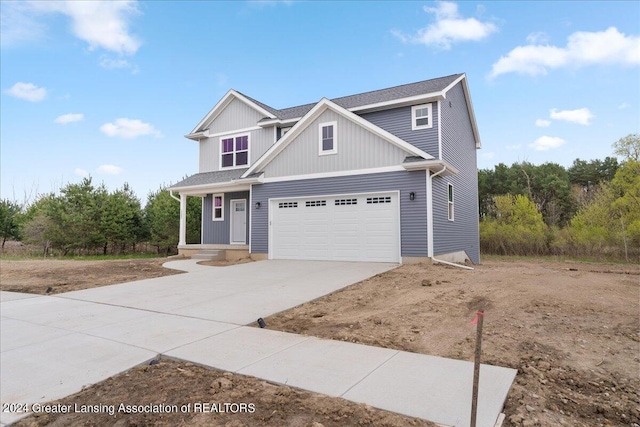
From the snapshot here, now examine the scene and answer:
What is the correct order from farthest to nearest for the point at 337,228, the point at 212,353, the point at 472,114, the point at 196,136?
the point at 196,136, the point at 472,114, the point at 337,228, the point at 212,353

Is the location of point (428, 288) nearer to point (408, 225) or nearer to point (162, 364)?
point (408, 225)

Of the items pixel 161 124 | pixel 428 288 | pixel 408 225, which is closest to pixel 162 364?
pixel 428 288

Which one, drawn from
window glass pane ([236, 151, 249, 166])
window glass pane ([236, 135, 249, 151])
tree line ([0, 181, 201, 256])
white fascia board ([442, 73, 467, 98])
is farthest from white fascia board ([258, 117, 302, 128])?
tree line ([0, 181, 201, 256])

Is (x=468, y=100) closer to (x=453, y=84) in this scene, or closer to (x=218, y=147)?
(x=453, y=84)

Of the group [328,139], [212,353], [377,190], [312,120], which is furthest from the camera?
[312,120]

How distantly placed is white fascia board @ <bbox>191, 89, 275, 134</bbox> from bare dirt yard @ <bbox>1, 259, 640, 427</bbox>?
11.8m

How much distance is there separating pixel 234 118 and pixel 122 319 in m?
13.5

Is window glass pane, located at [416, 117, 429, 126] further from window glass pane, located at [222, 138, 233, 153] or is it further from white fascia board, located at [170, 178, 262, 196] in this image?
window glass pane, located at [222, 138, 233, 153]

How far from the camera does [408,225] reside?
11.2 m

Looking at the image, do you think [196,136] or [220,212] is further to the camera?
[196,136]

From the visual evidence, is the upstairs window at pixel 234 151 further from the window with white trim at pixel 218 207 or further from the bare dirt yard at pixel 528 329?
the bare dirt yard at pixel 528 329

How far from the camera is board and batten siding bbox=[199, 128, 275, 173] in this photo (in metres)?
16.2

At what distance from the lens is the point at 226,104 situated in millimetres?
17438

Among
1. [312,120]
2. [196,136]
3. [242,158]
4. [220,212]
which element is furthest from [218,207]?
[312,120]
